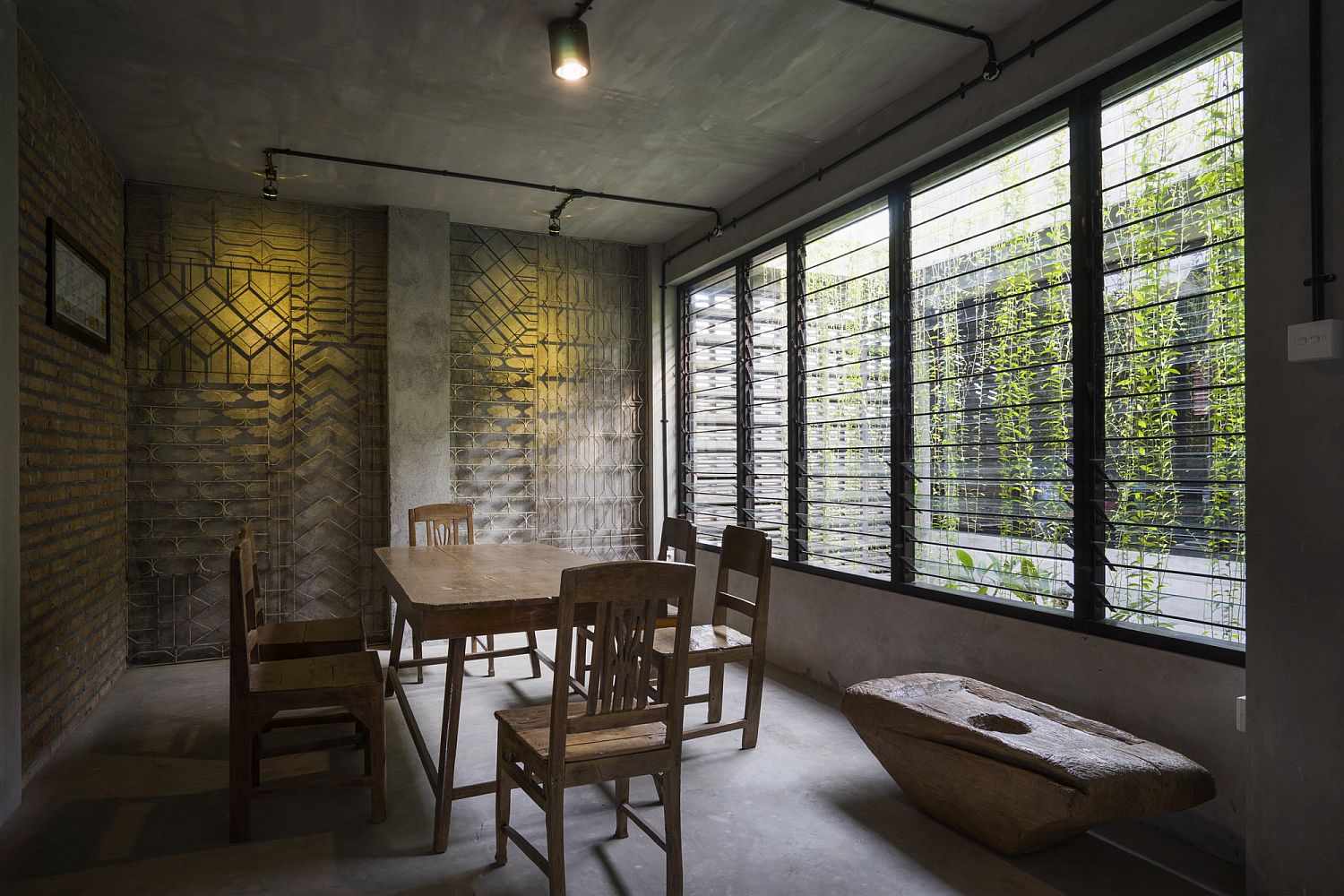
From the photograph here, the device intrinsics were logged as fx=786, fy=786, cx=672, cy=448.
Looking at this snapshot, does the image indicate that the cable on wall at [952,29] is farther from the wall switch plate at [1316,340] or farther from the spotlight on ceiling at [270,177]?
the spotlight on ceiling at [270,177]

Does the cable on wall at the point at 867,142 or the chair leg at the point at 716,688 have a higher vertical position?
the cable on wall at the point at 867,142

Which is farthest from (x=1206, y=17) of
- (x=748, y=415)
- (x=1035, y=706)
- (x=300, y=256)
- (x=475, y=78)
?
(x=300, y=256)

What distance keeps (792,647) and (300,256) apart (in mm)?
4168

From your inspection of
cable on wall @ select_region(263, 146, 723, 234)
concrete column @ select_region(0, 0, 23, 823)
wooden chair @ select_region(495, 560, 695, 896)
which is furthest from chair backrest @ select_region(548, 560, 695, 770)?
cable on wall @ select_region(263, 146, 723, 234)

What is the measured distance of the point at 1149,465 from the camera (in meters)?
2.76

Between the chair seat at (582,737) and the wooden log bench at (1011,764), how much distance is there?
2.93 ft

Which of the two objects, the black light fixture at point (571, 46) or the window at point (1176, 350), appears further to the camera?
the black light fixture at point (571, 46)

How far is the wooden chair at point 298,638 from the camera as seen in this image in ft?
10.8

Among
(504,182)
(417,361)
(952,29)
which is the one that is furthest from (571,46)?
(417,361)

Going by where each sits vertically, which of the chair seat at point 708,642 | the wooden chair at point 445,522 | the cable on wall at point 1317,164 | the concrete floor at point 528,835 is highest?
the cable on wall at point 1317,164

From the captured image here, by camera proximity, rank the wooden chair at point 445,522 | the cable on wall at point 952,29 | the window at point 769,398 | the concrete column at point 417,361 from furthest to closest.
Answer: the concrete column at point 417,361, the window at point 769,398, the wooden chair at point 445,522, the cable on wall at point 952,29

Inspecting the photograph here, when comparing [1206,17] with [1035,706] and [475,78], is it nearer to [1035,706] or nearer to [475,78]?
[1035,706]

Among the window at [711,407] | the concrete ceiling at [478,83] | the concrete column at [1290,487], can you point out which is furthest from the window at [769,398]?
the concrete column at [1290,487]

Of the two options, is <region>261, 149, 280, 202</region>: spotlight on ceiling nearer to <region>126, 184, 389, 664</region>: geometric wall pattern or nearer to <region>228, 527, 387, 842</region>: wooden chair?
<region>126, 184, 389, 664</region>: geometric wall pattern
